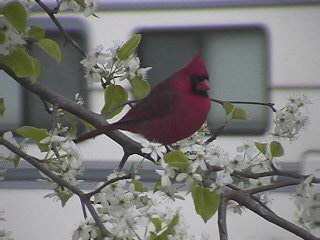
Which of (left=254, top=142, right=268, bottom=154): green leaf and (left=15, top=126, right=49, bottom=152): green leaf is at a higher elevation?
(left=15, top=126, right=49, bottom=152): green leaf

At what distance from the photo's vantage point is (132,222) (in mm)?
873

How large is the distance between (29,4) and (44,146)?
21 cm

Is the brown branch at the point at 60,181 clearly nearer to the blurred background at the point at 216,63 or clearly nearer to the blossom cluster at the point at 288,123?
the blossom cluster at the point at 288,123

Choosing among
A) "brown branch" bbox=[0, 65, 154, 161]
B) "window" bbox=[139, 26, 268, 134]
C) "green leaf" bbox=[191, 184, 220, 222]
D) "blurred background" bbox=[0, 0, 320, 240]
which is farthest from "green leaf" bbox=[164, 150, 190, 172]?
"window" bbox=[139, 26, 268, 134]

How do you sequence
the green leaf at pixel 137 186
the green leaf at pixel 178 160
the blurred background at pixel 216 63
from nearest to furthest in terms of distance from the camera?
the green leaf at pixel 178 160, the green leaf at pixel 137 186, the blurred background at pixel 216 63

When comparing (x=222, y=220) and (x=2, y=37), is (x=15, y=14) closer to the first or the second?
(x=2, y=37)

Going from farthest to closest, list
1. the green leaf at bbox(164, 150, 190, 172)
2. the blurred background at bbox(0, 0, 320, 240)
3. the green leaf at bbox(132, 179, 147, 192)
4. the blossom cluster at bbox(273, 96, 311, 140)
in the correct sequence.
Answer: the blurred background at bbox(0, 0, 320, 240), the blossom cluster at bbox(273, 96, 311, 140), the green leaf at bbox(132, 179, 147, 192), the green leaf at bbox(164, 150, 190, 172)

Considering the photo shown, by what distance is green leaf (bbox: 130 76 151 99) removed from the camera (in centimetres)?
109

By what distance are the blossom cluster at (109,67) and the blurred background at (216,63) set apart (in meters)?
1.24

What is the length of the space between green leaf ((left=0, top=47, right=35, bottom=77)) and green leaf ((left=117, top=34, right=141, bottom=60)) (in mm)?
175

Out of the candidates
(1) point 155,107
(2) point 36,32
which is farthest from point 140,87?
(2) point 36,32

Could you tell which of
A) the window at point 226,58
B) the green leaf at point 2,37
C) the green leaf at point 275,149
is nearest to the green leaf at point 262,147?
the green leaf at point 275,149

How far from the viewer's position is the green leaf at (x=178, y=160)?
2.66 feet

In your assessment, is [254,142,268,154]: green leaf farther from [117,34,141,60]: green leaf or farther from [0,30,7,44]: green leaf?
[0,30,7,44]: green leaf
